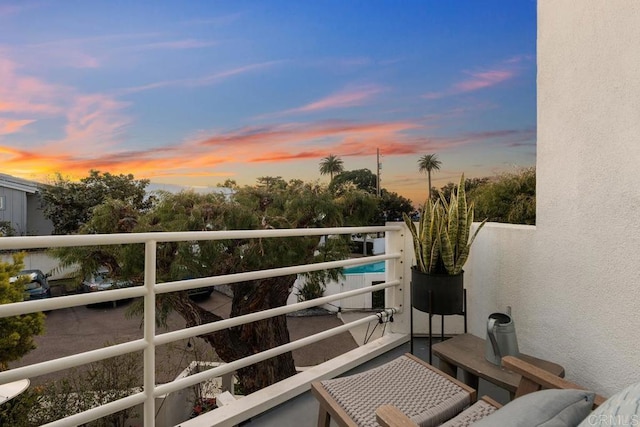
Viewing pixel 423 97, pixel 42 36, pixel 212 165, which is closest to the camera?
pixel 42 36

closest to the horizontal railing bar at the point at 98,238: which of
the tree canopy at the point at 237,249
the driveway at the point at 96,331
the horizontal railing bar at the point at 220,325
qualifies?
the horizontal railing bar at the point at 220,325

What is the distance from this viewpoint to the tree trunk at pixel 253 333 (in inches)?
256

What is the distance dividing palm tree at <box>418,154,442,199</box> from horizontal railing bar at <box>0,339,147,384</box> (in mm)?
9336

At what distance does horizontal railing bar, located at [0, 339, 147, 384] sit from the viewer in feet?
3.63

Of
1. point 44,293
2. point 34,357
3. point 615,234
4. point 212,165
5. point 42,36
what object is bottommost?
point 34,357

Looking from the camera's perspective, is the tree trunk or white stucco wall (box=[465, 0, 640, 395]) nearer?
white stucco wall (box=[465, 0, 640, 395])

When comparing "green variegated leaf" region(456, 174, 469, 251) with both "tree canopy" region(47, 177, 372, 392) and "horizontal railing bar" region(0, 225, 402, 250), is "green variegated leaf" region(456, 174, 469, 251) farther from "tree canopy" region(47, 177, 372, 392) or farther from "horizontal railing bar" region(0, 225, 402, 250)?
"tree canopy" region(47, 177, 372, 392)

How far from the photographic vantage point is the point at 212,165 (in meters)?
11.7

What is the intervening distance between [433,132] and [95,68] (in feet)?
33.6

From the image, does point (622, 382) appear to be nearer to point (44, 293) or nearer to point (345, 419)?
point (345, 419)

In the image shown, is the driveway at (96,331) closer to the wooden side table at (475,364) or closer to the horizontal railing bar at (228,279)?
the horizontal railing bar at (228,279)

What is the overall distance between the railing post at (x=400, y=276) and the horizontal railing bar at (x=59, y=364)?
1.76 m

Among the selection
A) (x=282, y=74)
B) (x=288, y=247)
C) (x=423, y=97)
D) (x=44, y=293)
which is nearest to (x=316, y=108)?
(x=282, y=74)

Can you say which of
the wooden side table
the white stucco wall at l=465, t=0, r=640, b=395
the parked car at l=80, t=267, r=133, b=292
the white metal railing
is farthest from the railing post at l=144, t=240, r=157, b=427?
the parked car at l=80, t=267, r=133, b=292
